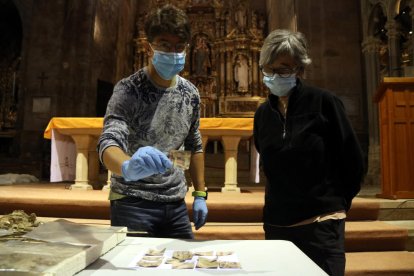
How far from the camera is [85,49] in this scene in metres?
10.3

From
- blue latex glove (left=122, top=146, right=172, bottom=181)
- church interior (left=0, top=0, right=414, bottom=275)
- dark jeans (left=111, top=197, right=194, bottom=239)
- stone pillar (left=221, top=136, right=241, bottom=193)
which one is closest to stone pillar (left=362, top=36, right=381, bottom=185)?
church interior (left=0, top=0, right=414, bottom=275)

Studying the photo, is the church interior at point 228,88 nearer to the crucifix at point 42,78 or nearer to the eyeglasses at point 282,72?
the crucifix at point 42,78

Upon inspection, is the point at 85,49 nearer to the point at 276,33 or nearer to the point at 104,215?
the point at 104,215

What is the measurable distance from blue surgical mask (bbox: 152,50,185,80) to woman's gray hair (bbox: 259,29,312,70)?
386 millimetres

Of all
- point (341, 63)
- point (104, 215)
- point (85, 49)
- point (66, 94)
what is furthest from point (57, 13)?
point (104, 215)

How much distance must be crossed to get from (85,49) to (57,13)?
1361 millimetres

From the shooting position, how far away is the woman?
160cm

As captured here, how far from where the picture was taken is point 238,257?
1.16 meters

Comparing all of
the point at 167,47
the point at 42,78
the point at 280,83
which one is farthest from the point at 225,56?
the point at 167,47

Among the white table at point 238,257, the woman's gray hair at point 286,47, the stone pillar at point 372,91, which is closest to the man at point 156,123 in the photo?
→ the white table at point 238,257

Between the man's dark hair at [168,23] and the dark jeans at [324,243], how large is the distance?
0.96 m

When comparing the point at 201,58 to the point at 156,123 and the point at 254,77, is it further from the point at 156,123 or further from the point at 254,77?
the point at 156,123

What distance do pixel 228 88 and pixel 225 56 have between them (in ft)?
3.93

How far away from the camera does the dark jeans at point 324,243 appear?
1588 millimetres
